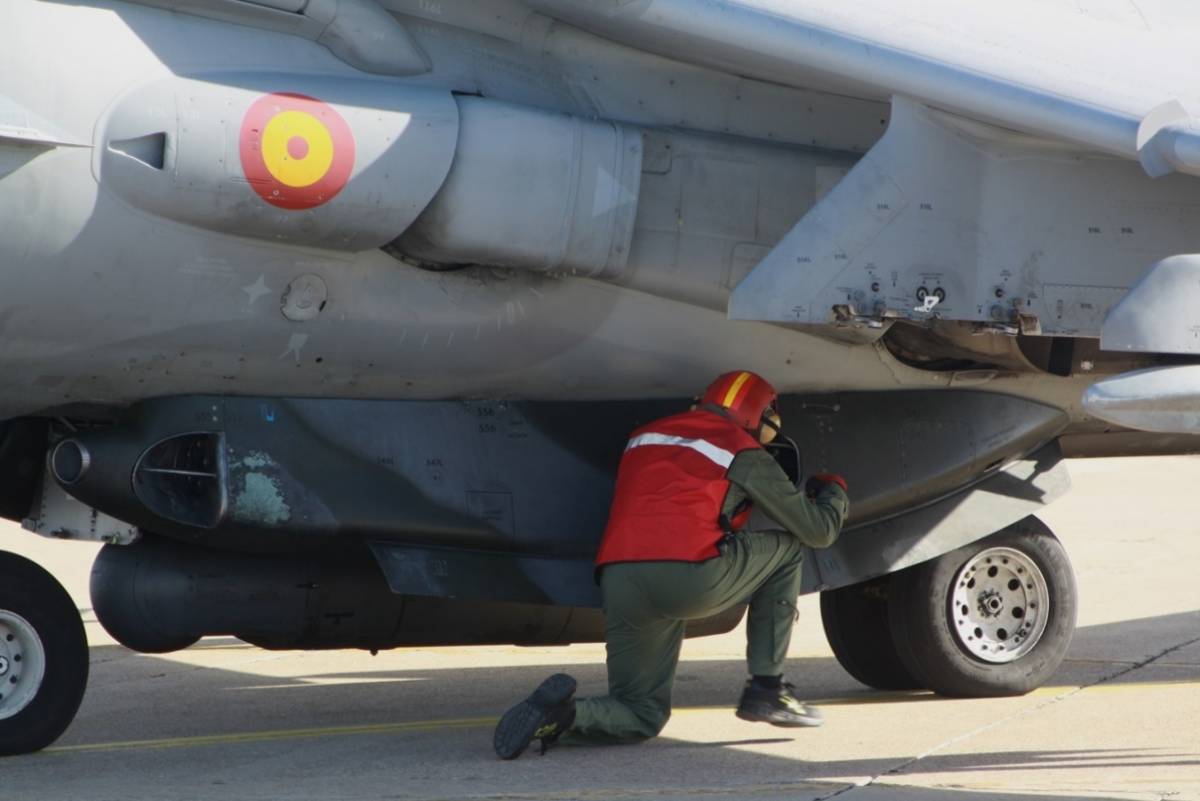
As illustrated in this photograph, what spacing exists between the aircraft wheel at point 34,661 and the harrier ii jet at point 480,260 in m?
0.02

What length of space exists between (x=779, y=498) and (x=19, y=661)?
3334mm

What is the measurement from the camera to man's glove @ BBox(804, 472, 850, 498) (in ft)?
28.6

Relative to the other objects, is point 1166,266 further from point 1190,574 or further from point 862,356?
point 1190,574

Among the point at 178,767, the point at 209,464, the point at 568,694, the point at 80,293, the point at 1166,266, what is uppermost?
the point at 1166,266

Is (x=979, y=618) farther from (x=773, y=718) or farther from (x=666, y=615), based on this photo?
(x=666, y=615)

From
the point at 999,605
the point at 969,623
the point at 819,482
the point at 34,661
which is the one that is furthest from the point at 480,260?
the point at 999,605

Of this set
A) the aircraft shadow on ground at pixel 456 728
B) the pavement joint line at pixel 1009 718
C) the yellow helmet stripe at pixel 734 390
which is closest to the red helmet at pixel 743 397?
the yellow helmet stripe at pixel 734 390

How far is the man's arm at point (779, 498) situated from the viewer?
8.23m

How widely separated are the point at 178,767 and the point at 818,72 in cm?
399

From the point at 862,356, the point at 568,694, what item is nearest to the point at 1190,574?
the point at 862,356

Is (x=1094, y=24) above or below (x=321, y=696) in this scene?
above

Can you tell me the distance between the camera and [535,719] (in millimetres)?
7801

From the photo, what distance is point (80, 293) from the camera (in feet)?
25.0

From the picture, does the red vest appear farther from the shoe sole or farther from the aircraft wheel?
the aircraft wheel
